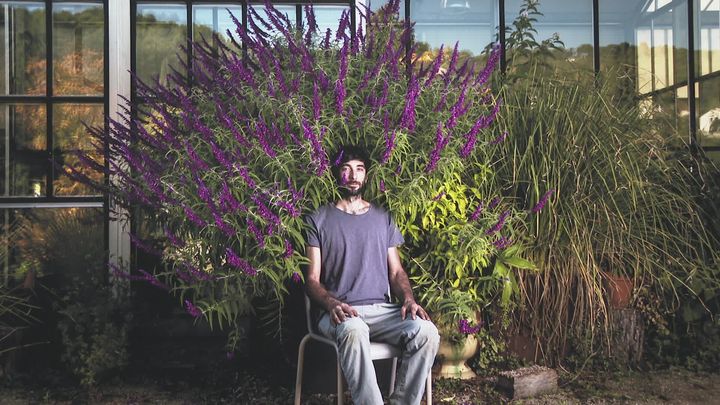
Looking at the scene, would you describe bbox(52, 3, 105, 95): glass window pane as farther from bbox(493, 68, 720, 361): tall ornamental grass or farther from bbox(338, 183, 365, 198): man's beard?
bbox(493, 68, 720, 361): tall ornamental grass

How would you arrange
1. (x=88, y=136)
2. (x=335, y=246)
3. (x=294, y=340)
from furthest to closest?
(x=88, y=136) < (x=294, y=340) < (x=335, y=246)

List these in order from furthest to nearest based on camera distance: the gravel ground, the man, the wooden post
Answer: the wooden post
the gravel ground
the man

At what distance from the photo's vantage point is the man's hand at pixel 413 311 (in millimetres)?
2746

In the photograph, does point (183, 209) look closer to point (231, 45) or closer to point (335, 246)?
point (335, 246)

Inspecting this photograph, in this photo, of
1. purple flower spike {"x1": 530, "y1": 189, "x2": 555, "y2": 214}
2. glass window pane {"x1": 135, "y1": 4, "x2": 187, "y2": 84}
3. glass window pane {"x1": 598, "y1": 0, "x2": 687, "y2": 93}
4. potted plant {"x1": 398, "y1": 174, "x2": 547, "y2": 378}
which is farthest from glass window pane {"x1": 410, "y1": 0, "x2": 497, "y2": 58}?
purple flower spike {"x1": 530, "y1": 189, "x2": 555, "y2": 214}

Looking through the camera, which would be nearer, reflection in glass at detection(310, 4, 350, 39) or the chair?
the chair

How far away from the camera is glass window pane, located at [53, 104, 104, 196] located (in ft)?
13.4

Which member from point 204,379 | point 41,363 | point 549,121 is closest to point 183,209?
point 204,379

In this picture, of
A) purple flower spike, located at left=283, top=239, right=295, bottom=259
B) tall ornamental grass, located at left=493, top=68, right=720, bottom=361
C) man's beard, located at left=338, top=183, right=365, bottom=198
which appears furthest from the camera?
tall ornamental grass, located at left=493, top=68, right=720, bottom=361

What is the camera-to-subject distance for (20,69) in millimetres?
4098

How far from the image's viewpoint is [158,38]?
13.8 feet

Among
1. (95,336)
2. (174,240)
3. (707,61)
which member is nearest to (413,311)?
(174,240)

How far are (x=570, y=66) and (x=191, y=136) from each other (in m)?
2.26

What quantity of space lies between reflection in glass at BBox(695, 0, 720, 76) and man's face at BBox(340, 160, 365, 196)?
2.57 meters
